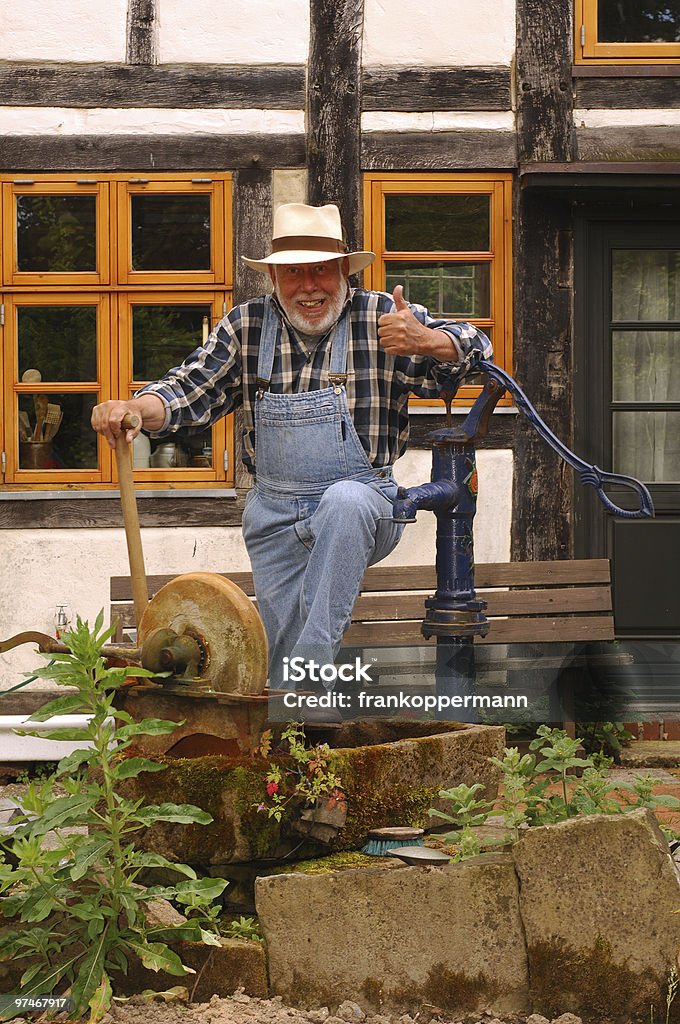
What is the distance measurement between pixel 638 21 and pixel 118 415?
444cm

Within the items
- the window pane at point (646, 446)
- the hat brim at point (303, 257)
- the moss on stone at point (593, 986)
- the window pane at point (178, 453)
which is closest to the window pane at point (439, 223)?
the window pane at point (646, 446)

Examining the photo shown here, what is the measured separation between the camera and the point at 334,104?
6676 millimetres

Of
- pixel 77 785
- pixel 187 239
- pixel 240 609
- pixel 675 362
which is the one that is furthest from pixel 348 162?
pixel 77 785

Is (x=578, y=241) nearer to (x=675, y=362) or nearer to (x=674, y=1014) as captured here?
(x=675, y=362)

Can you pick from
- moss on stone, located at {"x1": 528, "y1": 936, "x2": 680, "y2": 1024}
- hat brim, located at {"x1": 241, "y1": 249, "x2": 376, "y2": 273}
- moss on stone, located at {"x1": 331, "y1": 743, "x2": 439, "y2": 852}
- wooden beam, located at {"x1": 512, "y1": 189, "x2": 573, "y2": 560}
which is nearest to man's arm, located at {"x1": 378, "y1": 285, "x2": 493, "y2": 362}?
hat brim, located at {"x1": 241, "y1": 249, "x2": 376, "y2": 273}

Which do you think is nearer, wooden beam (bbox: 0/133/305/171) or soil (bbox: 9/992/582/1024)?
soil (bbox: 9/992/582/1024)

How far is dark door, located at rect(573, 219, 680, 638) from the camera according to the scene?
6789mm

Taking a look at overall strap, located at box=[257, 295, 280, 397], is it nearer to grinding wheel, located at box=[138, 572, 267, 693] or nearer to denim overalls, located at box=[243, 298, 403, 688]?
denim overalls, located at box=[243, 298, 403, 688]

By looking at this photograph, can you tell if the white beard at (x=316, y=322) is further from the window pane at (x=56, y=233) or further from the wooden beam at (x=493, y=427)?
the window pane at (x=56, y=233)

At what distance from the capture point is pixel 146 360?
685cm

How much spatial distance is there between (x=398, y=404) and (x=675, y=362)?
3.19 m

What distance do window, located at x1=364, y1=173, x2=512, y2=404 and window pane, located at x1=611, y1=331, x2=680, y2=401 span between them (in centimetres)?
59

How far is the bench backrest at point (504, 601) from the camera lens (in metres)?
5.95

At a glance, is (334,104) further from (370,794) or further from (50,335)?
(370,794)
